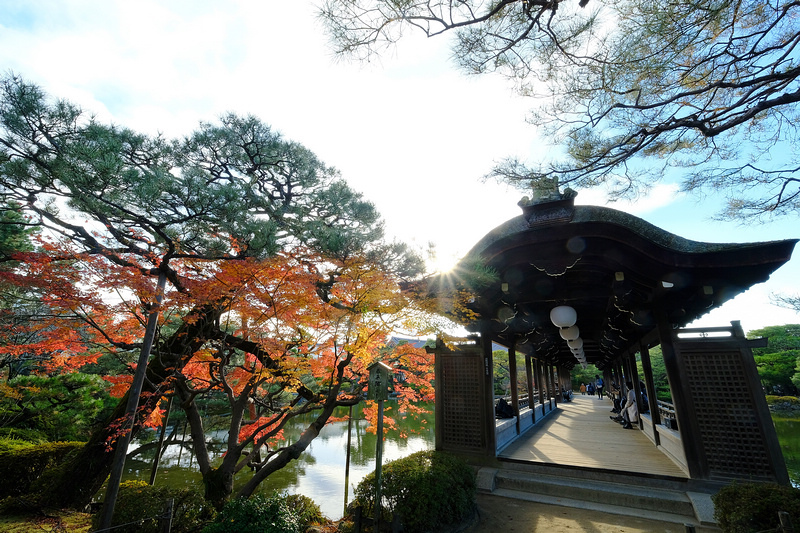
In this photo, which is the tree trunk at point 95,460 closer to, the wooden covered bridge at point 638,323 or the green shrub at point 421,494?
the green shrub at point 421,494

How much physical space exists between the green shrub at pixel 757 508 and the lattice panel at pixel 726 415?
4.75 ft

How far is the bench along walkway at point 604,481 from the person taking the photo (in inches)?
170

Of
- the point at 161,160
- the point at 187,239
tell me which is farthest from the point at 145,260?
the point at 161,160

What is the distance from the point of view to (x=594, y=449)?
276 inches

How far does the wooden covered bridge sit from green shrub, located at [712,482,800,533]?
58.9 inches

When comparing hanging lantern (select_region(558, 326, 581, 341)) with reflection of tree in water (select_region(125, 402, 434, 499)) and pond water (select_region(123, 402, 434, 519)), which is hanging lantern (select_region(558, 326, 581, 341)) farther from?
reflection of tree in water (select_region(125, 402, 434, 499))

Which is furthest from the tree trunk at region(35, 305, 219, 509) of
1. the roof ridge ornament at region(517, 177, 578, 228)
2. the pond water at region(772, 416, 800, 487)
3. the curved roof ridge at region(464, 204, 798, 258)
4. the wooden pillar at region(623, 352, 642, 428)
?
the wooden pillar at region(623, 352, 642, 428)

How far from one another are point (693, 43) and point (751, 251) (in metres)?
2.80

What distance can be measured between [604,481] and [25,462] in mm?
10982

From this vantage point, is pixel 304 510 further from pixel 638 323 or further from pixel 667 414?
pixel 667 414

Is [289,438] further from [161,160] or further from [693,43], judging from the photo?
[693,43]

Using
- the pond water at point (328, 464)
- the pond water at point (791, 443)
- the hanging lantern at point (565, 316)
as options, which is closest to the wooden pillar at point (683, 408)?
the hanging lantern at point (565, 316)

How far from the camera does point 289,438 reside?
1717 cm

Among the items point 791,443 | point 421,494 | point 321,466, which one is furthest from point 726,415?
point 791,443
